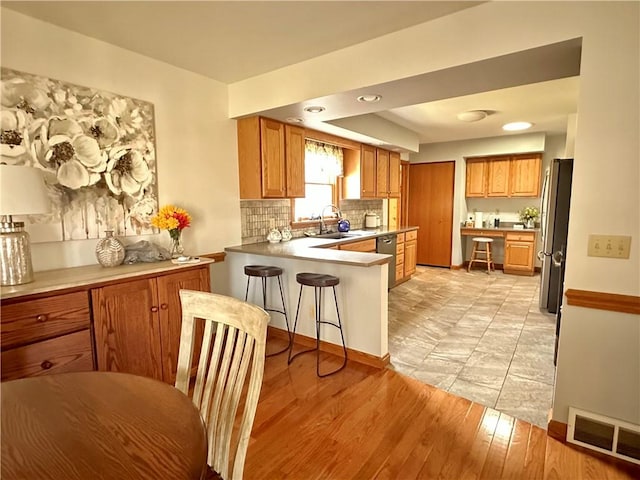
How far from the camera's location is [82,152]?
7.09 ft

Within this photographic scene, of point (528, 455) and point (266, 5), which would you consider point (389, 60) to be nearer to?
point (266, 5)

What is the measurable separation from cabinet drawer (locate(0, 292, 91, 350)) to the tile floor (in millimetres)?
2224

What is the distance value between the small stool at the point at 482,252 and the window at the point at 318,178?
3.12m

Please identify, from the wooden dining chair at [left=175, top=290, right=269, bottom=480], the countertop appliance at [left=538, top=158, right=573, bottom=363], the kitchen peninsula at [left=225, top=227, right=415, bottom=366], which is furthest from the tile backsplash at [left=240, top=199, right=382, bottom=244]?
the countertop appliance at [left=538, top=158, right=573, bottom=363]

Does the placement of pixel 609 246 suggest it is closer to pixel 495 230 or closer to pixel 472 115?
pixel 472 115

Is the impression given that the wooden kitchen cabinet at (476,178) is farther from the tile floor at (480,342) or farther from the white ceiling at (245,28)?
the white ceiling at (245,28)

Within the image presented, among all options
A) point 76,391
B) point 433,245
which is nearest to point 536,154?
point 433,245

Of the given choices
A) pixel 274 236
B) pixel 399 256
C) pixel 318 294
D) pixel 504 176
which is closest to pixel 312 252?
pixel 318 294

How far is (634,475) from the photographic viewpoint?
164 cm

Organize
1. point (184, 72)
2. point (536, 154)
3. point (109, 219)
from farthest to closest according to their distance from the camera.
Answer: point (536, 154), point (184, 72), point (109, 219)

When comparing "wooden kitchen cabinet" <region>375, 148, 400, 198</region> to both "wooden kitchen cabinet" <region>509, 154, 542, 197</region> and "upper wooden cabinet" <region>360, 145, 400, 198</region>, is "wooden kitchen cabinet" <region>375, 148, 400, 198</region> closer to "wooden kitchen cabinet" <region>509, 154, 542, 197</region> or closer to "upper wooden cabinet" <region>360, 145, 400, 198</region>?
"upper wooden cabinet" <region>360, 145, 400, 198</region>

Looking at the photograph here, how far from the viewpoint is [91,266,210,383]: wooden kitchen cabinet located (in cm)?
195

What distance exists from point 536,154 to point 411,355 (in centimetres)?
480

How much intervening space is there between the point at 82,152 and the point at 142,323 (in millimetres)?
1172
